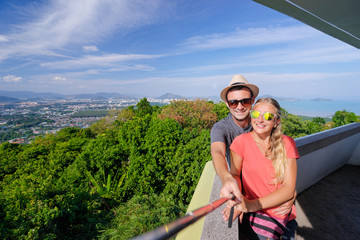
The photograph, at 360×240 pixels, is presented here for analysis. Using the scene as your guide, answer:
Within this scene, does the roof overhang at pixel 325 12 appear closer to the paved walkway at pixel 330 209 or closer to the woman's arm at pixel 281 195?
the woman's arm at pixel 281 195

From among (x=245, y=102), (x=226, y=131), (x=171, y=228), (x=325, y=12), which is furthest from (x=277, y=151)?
(x=325, y=12)

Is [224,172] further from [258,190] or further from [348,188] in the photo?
[348,188]

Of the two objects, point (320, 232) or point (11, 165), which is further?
point (11, 165)

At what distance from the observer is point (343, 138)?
13.4ft

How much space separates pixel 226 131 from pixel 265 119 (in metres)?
0.45

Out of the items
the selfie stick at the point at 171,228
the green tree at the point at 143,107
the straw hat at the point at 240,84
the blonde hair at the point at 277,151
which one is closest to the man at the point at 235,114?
the straw hat at the point at 240,84

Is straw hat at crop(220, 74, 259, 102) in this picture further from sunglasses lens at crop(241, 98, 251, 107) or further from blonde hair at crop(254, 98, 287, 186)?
blonde hair at crop(254, 98, 287, 186)

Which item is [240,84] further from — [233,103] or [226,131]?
[226,131]

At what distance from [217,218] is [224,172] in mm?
445

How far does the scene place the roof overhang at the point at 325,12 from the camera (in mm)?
1956

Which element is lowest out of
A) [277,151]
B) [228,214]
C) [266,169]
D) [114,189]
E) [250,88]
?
[114,189]

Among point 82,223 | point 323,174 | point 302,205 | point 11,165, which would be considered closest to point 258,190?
point 302,205

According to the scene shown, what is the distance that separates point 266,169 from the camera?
1.46 m

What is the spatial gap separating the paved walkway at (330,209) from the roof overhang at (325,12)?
279 centimetres
